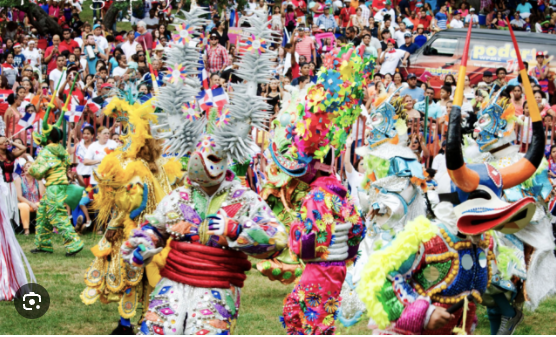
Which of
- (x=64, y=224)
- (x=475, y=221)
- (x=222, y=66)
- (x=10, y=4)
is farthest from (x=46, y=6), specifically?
(x=475, y=221)

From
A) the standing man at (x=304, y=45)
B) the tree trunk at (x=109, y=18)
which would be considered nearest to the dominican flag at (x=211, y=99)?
the standing man at (x=304, y=45)

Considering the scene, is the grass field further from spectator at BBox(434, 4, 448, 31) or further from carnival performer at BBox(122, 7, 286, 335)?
spectator at BBox(434, 4, 448, 31)

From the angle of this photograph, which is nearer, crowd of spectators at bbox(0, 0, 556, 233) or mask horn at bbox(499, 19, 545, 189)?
mask horn at bbox(499, 19, 545, 189)

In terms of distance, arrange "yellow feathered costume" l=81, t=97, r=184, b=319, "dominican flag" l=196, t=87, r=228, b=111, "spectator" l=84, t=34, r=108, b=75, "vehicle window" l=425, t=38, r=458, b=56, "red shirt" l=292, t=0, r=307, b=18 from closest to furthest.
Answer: "dominican flag" l=196, t=87, r=228, b=111 < "yellow feathered costume" l=81, t=97, r=184, b=319 < "vehicle window" l=425, t=38, r=458, b=56 < "spectator" l=84, t=34, r=108, b=75 < "red shirt" l=292, t=0, r=307, b=18

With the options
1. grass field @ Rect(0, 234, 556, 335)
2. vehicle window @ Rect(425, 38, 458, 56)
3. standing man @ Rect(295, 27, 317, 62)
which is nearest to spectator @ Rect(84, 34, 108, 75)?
standing man @ Rect(295, 27, 317, 62)

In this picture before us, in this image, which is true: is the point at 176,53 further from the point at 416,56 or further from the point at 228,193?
the point at 416,56

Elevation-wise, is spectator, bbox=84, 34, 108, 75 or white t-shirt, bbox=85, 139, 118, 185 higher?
spectator, bbox=84, 34, 108, 75

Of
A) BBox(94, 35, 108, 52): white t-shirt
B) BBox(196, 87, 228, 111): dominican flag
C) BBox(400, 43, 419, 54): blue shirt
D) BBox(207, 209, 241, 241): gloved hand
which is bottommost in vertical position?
BBox(94, 35, 108, 52): white t-shirt

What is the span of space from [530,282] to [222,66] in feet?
29.7

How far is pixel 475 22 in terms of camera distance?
20062 mm

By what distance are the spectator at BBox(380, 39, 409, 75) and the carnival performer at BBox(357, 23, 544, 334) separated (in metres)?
11.5

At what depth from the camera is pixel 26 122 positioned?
13.1 meters

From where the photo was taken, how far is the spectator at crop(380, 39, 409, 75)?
15516 millimetres

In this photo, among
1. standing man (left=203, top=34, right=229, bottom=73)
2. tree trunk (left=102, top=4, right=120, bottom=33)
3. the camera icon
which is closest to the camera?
the camera icon
